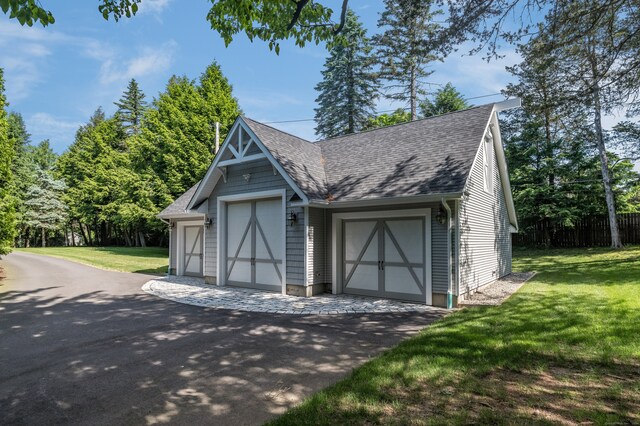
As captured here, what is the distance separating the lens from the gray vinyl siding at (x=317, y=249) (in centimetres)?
966

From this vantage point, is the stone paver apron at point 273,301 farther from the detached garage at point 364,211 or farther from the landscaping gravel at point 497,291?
the landscaping gravel at point 497,291

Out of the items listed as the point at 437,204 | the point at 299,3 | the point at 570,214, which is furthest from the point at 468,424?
the point at 570,214

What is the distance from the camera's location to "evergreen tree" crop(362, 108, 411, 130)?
95.1 feet

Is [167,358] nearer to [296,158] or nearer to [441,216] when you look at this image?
[441,216]

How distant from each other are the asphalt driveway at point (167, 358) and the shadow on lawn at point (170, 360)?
1cm

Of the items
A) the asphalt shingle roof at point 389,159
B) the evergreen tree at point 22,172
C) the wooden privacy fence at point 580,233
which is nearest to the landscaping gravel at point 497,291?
the asphalt shingle roof at point 389,159

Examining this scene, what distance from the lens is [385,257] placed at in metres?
9.27

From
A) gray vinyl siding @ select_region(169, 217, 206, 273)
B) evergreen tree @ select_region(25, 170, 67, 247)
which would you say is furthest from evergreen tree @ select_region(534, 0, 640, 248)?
evergreen tree @ select_region(25, 170, 67, 247)

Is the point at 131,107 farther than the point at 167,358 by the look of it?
Yes

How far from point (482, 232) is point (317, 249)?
5.33 metres

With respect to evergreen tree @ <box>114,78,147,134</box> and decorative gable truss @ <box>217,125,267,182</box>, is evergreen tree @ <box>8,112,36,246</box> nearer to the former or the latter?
evergreen tree @ <box>114,78,147,134</box>

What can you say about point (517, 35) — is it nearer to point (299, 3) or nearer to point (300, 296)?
point (299, 3)

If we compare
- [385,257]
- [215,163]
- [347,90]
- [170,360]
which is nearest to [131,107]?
[347,90]

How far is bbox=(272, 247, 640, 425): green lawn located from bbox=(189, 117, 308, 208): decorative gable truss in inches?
220
